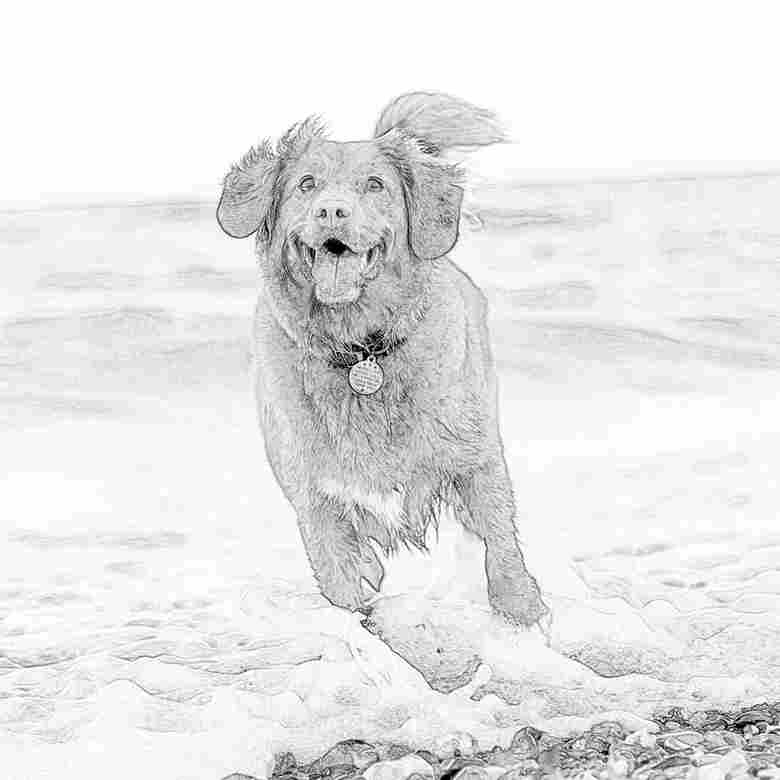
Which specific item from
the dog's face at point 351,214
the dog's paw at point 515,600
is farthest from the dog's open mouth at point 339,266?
the dog's paw at point 515,600

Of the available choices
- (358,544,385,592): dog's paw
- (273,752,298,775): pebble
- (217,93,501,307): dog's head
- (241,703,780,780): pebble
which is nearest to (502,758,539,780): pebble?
(241,703,780,780): pebble

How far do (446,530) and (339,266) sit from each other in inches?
29.7

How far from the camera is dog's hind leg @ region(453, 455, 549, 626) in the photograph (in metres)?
2.70

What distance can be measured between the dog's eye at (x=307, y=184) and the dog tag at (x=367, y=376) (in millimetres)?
384

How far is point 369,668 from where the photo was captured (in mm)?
2756

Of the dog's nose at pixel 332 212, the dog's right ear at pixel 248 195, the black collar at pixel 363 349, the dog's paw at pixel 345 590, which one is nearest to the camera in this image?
the dog's nose at pixel 332 212

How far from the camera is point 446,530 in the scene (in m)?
2.83

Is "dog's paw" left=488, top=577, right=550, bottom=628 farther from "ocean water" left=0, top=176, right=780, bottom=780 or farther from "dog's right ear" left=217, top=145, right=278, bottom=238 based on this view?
"dog's right ear" left=217, top=145, right=278, bottom=238

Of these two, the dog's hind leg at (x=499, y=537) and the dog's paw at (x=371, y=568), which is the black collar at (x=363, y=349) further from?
the dog's paw at (x=371, y=568)

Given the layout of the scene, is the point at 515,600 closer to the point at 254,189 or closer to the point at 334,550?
the point at 334,550

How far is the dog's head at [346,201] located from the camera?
2.38 m

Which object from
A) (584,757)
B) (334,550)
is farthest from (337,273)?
(584,757)

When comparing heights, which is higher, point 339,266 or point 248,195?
point 248,195

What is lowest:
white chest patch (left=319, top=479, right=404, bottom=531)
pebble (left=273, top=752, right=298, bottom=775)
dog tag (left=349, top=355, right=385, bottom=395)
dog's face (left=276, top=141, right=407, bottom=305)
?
pebble (left=273, top=752, right=298, bottom=775)
